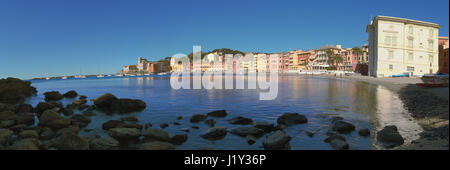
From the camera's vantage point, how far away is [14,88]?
37.6 m

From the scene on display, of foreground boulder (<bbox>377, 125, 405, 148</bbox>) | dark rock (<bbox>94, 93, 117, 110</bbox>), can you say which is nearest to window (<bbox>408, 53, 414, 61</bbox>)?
foreground boulder (<bbox>377, 125, 405, 148</bbox>)

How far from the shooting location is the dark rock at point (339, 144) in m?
9.48

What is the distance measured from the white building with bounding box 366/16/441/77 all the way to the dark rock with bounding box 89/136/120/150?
64285mm

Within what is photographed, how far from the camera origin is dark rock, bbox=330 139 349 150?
373 inches

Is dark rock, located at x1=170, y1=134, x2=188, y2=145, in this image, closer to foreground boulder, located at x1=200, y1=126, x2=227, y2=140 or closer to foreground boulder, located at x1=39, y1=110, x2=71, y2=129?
foreground boulder, located at x1=200, y1=126, x2=227, y2=140

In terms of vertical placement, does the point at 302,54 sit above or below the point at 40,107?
above

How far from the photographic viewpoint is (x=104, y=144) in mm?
10102
